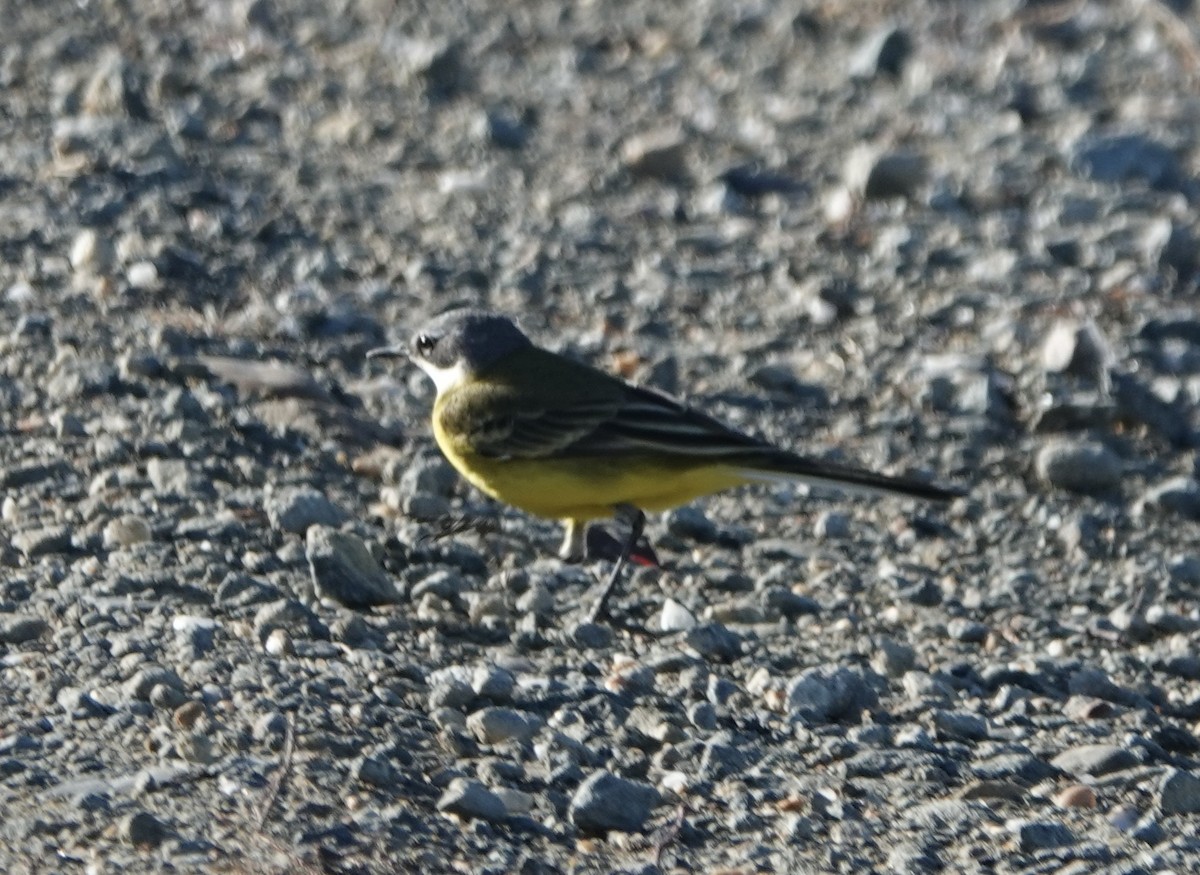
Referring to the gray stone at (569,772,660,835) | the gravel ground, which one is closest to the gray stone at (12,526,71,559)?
the gravel ground

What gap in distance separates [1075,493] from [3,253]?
4666 millimetres

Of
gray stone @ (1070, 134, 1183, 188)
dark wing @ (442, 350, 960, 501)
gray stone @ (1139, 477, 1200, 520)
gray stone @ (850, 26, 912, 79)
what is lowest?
dark wing @ (442, 350, 960, 501)

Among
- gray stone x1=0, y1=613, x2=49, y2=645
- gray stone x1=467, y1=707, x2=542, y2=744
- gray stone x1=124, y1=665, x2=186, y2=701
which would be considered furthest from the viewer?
gray stone x1=0, y1=613, x2=49, y2=645

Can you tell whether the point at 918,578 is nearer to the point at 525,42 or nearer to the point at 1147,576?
the point at 1147,576

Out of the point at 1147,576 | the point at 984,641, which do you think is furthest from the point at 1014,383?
the point at 984,641

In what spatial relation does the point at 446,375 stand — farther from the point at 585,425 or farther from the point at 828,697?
the point at 828,697

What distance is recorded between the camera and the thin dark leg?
731 centimetres

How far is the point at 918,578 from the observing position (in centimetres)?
803

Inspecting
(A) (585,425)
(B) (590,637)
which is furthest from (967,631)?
(A) (585,425)

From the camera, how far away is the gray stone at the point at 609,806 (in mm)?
5785

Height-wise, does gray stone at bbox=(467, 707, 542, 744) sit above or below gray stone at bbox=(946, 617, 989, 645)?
below

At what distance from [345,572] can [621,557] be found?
968 mm

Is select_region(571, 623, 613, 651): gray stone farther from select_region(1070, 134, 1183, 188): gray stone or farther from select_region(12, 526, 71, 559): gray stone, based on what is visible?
select_region(1070, 134, 1183, 188): gray stone

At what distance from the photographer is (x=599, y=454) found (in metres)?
7.72
